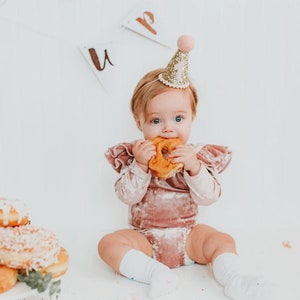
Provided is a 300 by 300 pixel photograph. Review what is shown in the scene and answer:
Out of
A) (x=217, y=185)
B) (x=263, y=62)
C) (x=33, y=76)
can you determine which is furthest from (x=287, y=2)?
(x=33, y=76)

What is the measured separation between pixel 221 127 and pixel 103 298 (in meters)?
0.75

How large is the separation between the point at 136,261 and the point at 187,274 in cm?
14

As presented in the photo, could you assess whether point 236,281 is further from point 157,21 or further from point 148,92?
point 157,21

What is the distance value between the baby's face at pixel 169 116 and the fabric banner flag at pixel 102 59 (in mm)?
300

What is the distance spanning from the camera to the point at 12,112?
169 cm

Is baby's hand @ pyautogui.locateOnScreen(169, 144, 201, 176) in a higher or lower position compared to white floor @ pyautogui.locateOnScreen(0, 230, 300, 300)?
higher

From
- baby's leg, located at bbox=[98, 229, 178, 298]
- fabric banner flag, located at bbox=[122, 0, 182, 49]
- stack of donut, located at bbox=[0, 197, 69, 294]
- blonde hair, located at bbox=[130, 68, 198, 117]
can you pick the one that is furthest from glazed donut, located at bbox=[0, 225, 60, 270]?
fabric banner flag, located at bbox=[122, 0, 182, 49]

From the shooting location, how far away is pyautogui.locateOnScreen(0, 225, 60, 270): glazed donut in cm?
109

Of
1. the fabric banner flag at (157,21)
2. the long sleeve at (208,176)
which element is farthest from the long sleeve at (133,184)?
the fabric banner flag at (157,21)

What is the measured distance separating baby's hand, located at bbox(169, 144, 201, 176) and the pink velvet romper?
22 mm

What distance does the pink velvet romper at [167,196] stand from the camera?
1.41 m

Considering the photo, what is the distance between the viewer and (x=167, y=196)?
145 centimetres

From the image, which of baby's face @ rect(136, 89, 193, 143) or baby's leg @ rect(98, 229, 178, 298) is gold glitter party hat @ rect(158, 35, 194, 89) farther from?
baby's leg @ rect(98, 229, 178, 298)

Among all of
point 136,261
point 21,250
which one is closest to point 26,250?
point 21,250
